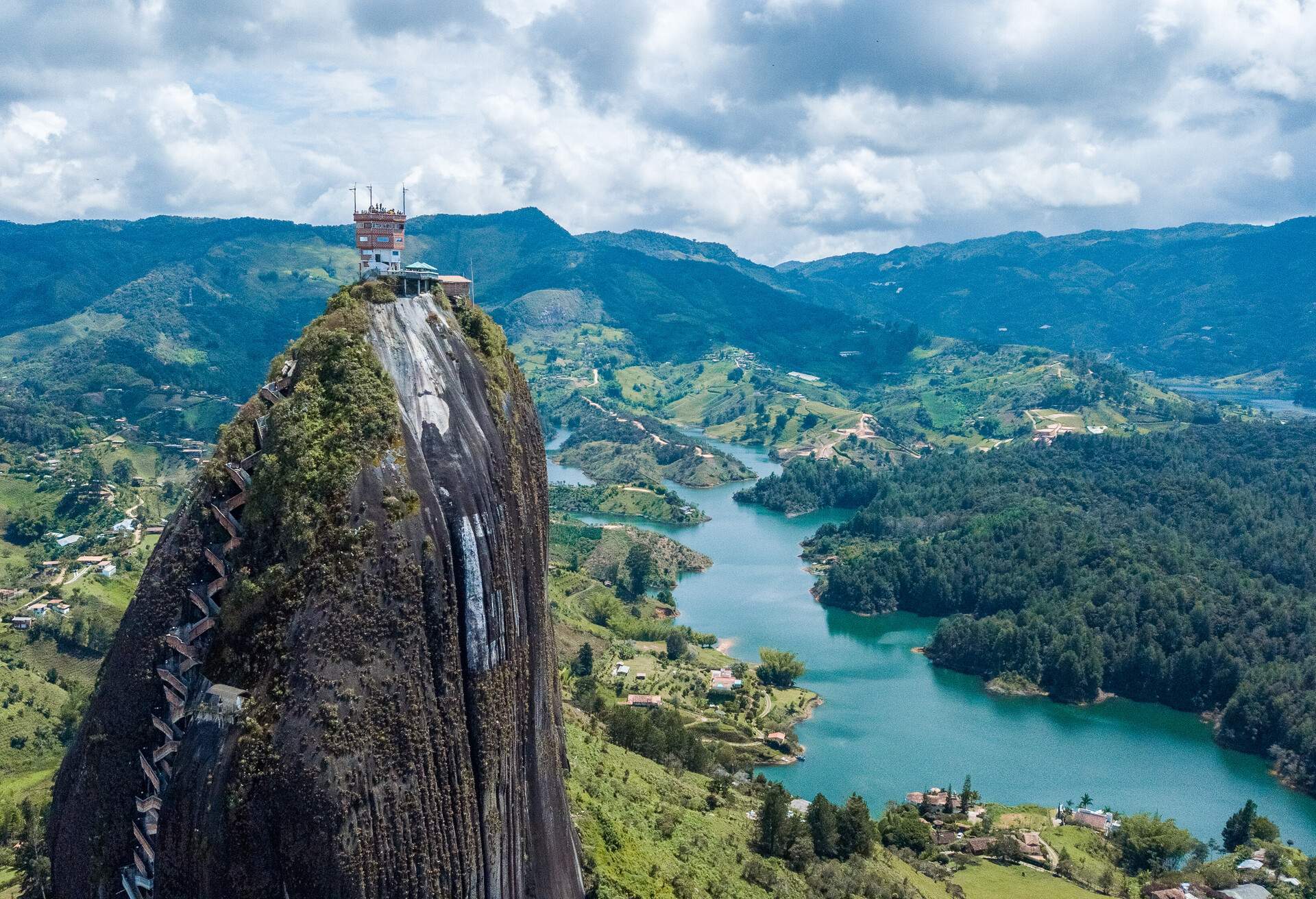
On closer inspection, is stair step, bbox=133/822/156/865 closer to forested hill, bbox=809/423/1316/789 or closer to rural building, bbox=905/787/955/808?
rural building, bbox=905/787/955/808

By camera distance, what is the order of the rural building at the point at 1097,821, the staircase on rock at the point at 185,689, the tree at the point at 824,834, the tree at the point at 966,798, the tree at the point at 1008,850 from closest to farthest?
the staircase on rock at the point at 185,689, the tree at the point at 824,834, the tree at the point at 1008,850, the rural building at the point at 1097,821, the tree at the point at 966,798

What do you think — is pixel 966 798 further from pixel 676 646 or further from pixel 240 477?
pixel 240 477

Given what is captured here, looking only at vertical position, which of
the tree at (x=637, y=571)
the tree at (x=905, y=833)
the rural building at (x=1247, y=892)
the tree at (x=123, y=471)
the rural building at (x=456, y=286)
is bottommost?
the rural building at (x=1247, y=892)

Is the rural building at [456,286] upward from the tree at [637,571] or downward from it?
upward

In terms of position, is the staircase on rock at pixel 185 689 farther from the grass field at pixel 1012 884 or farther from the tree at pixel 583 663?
the tree at pixel 583 663

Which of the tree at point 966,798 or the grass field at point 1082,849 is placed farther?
the tree at point 966,798

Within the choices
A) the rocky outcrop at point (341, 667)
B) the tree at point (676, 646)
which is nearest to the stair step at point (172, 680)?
the rocky outcrop at point (341, 667)

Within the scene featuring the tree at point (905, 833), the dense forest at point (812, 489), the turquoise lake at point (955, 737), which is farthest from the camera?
the dense forest at point (812, 489)
